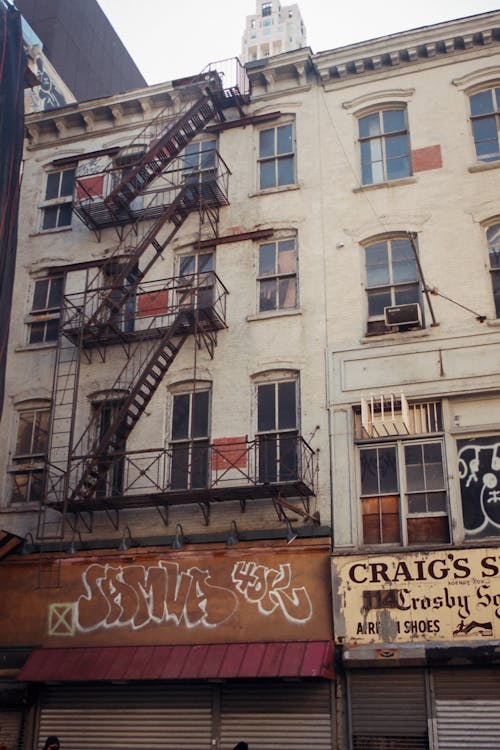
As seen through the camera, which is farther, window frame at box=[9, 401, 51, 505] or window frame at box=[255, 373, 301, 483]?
window frame at box=[9, 401, 51, 505]

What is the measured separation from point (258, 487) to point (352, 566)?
2.30m

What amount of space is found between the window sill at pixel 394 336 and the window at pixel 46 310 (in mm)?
7900

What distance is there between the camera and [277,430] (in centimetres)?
1656

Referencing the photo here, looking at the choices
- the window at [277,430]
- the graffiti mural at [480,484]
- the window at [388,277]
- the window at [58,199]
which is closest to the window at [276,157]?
the window at [388,277]

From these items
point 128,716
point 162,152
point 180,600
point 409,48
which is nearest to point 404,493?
point 180,600

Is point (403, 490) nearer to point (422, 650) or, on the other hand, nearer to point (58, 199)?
point (422, 650)

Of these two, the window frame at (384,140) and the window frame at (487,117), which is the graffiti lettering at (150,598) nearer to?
the window frame at (384,140)

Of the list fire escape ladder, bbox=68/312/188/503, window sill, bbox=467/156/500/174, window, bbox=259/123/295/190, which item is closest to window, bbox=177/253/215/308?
fire escape ladder, bbox=68/312/188/503

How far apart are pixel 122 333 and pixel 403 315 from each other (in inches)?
253

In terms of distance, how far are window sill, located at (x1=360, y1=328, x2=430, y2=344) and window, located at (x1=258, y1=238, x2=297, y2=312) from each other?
6.87ft

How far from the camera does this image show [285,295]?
1792cm

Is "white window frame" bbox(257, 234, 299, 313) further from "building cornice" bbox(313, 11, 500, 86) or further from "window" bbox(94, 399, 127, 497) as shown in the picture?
"building cornice" bbox(313, 11, 500, 86)

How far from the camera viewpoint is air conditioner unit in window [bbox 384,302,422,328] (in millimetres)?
16234

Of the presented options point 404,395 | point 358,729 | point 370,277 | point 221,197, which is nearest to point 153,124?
point 221,197
